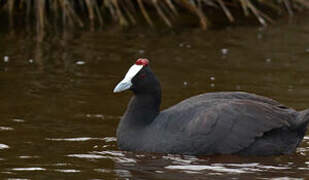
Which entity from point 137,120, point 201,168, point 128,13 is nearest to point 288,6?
point 128,13

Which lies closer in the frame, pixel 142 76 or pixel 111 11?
pixel 142 76

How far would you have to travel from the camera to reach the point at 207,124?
814 centimetres

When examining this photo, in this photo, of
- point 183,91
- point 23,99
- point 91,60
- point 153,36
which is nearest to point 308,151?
point 183,91

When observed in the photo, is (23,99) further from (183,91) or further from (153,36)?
(153,36)

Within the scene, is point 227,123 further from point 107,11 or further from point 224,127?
point 107,11

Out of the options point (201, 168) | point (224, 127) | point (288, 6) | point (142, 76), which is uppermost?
point (288, 6)

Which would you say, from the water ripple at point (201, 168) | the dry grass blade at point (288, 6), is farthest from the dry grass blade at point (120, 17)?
the water ripple at point (201, 168)

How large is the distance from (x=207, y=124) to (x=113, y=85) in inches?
127

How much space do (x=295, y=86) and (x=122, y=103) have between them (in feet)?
8.06

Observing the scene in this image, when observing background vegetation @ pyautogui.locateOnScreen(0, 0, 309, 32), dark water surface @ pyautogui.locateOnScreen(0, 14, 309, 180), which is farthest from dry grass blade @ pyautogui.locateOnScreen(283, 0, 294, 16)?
dark water surface @ pyautogui.locateOnScreen(0, 14, 309, 180)

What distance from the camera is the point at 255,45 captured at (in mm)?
14109

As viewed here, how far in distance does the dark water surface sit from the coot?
12 centimetres

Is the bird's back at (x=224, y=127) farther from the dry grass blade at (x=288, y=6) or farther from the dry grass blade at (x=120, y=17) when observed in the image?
the dry grass blade at (x=288, y=6)

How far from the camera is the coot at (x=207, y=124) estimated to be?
8.15 metres
